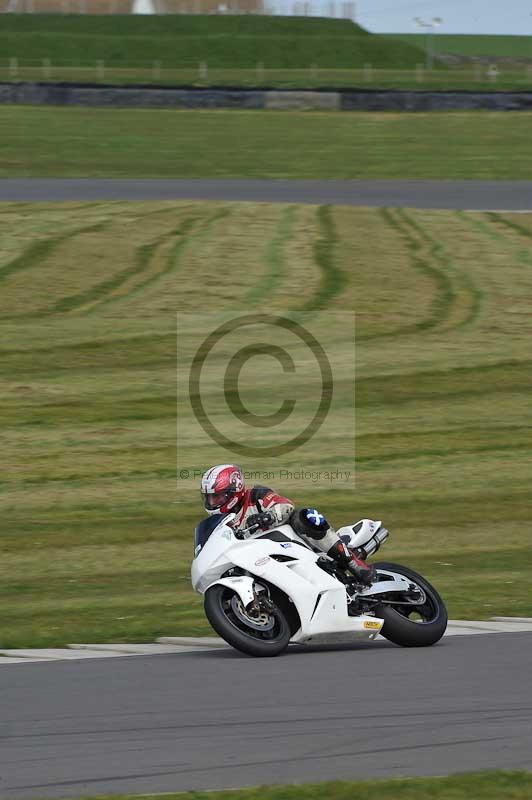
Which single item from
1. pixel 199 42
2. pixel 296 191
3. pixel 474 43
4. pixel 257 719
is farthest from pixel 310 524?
pixel 474 43

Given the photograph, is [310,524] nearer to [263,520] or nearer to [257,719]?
[263,520]

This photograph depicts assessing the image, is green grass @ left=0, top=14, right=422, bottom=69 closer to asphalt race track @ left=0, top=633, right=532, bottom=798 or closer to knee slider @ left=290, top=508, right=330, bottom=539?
knee slider @ left=290, top=508, right=330, bottom=539

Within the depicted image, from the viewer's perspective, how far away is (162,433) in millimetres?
15711

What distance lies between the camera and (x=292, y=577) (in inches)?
333

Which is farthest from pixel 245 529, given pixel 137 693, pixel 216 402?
pixel 216 402

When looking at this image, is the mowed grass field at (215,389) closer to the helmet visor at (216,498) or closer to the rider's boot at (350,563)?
the helmet visor at (216,498)

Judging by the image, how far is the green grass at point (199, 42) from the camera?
6738cm

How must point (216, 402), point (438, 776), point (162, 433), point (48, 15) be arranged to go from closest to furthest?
1. point (438, 776)
2. point (162, 433)
3. point (216, 402)
4. point (48, 15)

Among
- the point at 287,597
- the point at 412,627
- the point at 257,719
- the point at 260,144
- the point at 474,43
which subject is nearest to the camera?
the point at 257,719

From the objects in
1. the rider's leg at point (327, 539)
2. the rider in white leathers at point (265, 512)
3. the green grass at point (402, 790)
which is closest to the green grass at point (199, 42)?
the rider in white leathers at point (265, 512)

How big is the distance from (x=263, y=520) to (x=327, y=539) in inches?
17.2

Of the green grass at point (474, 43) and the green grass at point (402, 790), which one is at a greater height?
the green grass at point (474, 43)

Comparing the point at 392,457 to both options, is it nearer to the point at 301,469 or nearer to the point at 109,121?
the point at 301,469

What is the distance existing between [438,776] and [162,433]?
999 cm
